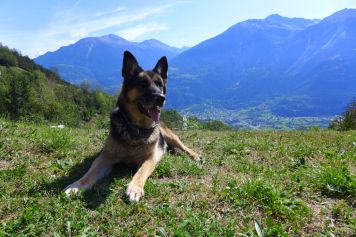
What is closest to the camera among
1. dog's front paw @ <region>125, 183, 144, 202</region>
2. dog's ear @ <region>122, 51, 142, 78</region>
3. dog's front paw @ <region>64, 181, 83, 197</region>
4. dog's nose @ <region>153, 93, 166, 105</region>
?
dog's front paw @ <region>125, 183, 144, 202</region>

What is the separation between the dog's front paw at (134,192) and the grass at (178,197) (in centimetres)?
11

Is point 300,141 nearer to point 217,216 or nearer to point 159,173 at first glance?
point 159,173

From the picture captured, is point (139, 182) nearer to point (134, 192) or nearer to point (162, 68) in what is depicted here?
point (134, 192)

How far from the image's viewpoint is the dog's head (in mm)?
7742

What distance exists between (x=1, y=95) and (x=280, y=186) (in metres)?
89.4

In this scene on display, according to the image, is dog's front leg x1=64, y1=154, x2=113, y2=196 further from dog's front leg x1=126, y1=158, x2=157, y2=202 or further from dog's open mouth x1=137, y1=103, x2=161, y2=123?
dog's open mouth x1=137, y1=103, x2=161, y2=123

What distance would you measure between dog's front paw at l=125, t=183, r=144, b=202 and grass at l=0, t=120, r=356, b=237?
109mm

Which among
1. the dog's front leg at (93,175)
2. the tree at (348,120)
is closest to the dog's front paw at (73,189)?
the dog's front leg at (93,175)

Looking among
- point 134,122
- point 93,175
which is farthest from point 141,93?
point 93,175

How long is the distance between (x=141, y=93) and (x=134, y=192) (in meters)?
2.42

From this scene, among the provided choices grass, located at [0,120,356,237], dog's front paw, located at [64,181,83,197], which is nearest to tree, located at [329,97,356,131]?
grass, located at [0,120,356,237]

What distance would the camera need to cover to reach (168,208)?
5.66 m

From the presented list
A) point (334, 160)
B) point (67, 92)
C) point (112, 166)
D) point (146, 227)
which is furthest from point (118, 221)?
point (67, 92)

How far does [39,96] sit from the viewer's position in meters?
101
